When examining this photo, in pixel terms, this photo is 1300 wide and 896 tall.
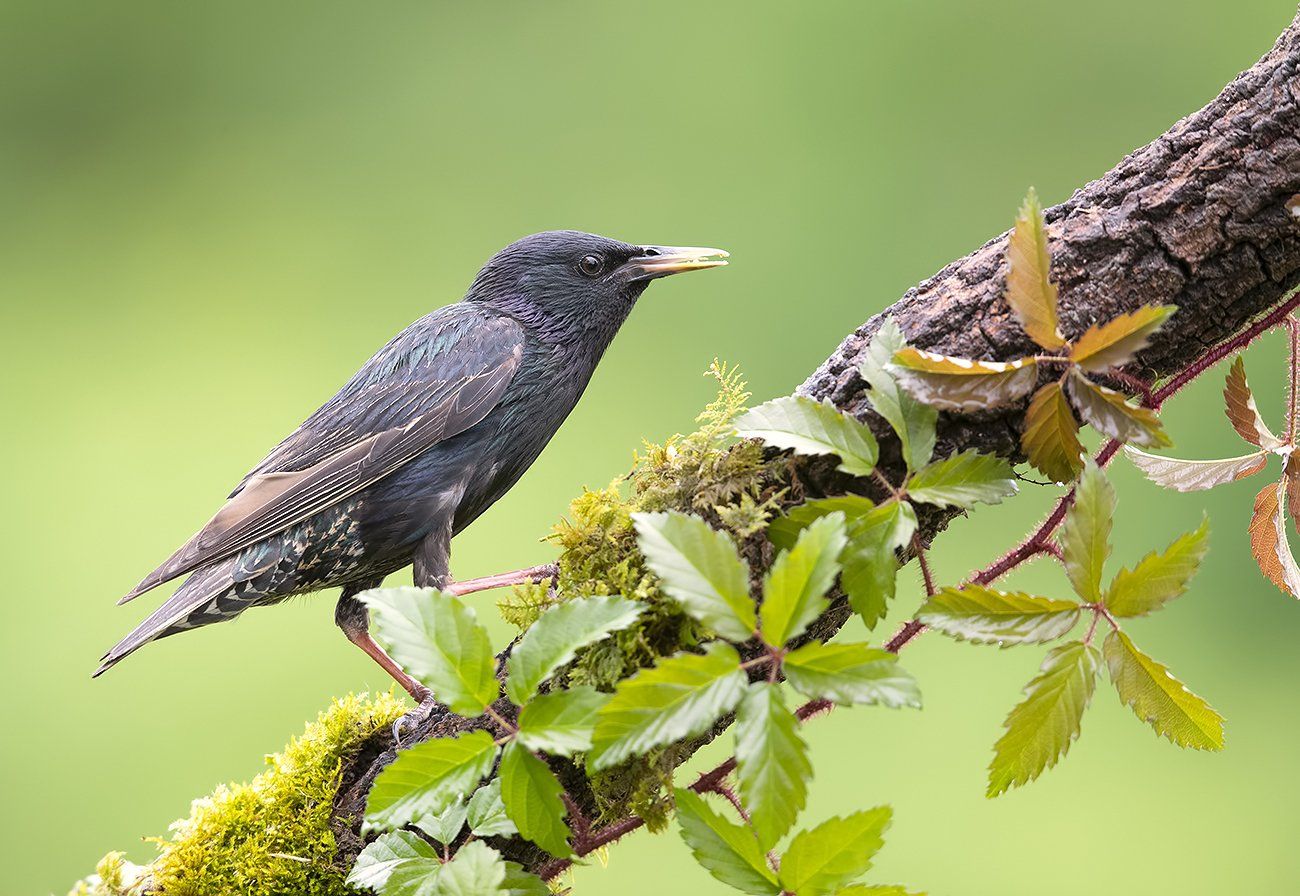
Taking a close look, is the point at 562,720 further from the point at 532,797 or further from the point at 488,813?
the point at 488,813

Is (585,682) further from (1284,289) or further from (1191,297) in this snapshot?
(1284,289)

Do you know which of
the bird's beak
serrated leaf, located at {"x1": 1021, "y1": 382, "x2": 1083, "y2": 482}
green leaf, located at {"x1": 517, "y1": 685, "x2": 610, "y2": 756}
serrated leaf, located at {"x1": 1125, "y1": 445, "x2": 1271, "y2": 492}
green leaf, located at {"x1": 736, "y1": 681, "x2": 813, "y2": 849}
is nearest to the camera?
green leaf, located at {"x1": 736, "y1": 681, "x2": 813, "y2": 849}

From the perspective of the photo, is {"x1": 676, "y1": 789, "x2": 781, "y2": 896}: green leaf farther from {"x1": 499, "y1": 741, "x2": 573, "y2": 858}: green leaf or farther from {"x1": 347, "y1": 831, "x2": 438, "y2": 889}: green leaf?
{"x1": 347, "y1": 831, "x2": 438, "y2": 889}: green leaf

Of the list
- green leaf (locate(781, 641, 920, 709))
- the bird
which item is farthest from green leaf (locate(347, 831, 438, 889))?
the bird

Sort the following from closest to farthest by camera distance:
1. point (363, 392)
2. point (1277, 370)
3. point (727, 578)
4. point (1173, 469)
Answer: point (727, 578), point (1173, 469), point (363, 392), point (1277, 370)

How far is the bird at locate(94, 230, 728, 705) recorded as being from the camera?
2441 mm

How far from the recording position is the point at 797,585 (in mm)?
1100

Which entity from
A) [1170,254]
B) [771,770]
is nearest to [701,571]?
[771,770]

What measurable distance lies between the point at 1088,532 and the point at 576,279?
1691 mm

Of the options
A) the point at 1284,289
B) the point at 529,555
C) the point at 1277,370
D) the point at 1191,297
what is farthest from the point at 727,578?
the point at 1277,370

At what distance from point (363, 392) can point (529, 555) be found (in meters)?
1.51

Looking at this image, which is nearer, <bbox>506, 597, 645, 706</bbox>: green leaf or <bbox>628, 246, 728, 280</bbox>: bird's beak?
<bbox>506, 597, 645, 706</bbox>: green leaf

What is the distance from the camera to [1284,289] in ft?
4.65

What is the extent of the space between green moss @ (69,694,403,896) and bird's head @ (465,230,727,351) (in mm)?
1073
